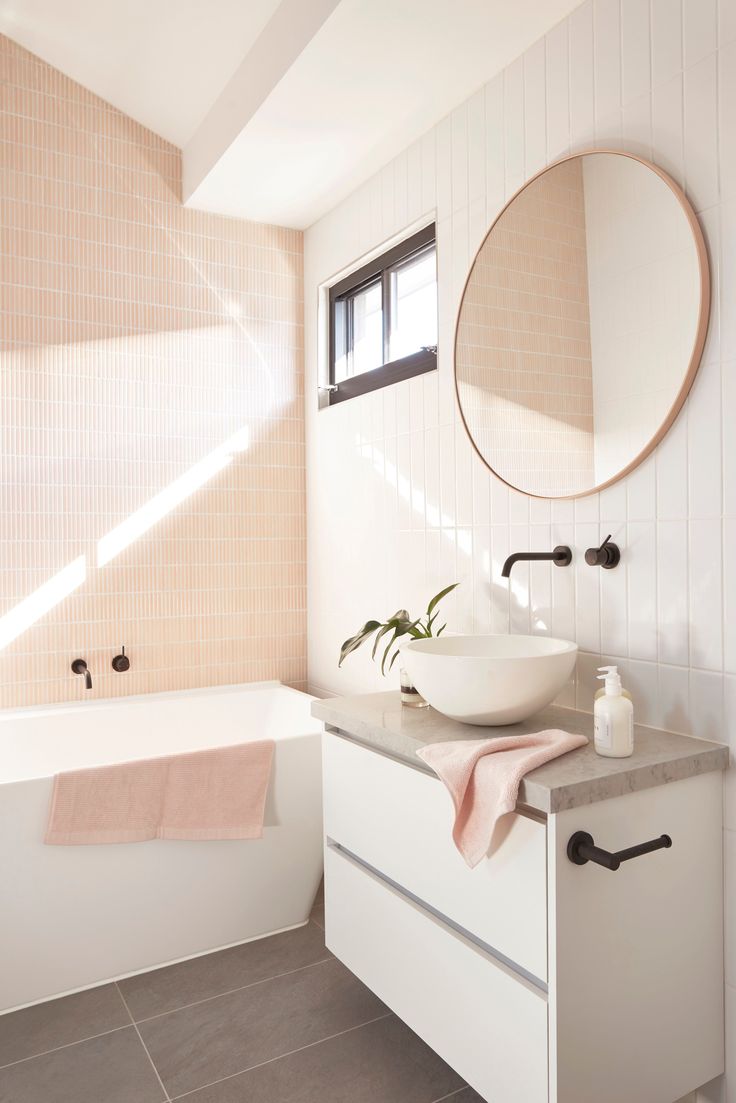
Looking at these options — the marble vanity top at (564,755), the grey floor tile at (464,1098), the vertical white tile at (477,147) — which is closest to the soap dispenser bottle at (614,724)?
the marble vanity top at (564,755)

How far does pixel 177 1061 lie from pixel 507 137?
7.94ft

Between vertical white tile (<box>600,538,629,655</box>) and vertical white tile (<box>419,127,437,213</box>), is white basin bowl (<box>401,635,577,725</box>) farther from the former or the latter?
vertical white tile (<box>419,127,437,213</box>)

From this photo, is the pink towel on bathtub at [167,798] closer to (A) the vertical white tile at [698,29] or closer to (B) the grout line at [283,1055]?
(B) the grout line at [283,1055]

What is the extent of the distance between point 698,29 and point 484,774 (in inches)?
59.5

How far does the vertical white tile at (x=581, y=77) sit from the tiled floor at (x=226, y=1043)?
2168 mm

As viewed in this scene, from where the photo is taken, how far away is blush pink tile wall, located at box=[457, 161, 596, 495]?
6.17 ft

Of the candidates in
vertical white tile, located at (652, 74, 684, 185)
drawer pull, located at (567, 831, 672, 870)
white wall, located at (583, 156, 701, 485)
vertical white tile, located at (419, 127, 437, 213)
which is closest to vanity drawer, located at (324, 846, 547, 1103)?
drawer pull, located at (567, 831, 672, 870)

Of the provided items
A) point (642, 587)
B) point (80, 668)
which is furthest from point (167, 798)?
point (642, 587)

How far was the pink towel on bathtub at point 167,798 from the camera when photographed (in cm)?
208

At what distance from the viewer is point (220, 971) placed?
2.20 metres

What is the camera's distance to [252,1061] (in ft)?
5.96

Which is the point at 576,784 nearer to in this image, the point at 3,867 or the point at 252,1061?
the point at 252,1061

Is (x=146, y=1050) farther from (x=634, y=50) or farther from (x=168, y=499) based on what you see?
(x=634, y=50)

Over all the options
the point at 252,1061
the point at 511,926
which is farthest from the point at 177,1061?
the point at 511,926
